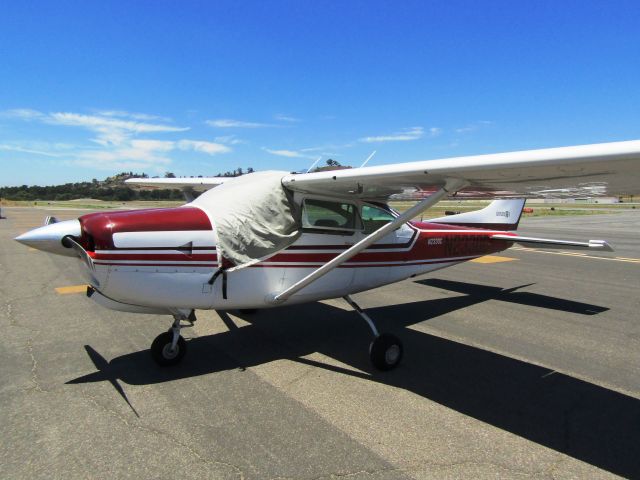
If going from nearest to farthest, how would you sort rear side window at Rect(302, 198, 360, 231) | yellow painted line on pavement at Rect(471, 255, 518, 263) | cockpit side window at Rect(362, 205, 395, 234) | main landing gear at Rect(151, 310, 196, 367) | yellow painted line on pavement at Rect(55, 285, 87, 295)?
main landing gear at Rect(151, 310, 196, 367) < rear side window at Rect(302, 198, 360, 231) < cockpit side window at Rect(362, 205, 395, 234) < yellow painted line on pavement at Rect(55, 285, 87, 295) < yellow painted line on pavement at Rect(471, 255, 518, 263)

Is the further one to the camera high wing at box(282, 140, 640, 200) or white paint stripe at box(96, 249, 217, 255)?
white paint stripe at box(96, 249, 217, 255)

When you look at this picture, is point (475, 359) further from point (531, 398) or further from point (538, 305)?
point (538, 305)

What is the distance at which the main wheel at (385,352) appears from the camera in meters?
4.54

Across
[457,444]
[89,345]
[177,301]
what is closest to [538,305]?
[457,444]

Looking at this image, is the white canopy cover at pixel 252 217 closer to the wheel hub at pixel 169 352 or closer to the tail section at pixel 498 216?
the wheel hub at pixel 169 352

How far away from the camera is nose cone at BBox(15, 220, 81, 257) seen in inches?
142

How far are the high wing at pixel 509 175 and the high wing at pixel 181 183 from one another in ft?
9.17

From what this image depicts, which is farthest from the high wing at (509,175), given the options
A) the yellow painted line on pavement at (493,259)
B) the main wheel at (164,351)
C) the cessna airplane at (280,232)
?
the yellow painted line on pavement at (493,259)

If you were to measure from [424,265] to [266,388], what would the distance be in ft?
10.2

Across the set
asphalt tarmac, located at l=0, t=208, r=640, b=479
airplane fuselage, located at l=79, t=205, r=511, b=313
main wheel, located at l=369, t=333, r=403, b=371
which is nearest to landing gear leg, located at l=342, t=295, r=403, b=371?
main wheel, located at l=369, t=333, r=403, b=371

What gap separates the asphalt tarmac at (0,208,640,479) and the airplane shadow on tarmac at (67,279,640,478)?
0.06 ft

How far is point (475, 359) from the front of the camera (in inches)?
195

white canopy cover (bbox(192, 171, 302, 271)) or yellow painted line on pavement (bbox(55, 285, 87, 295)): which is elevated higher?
white canopy cover (bbox(192, 171, 302, 271))

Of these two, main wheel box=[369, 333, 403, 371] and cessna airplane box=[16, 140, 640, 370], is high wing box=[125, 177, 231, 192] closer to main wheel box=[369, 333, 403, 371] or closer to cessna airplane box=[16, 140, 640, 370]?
cessna airplane box=[16, 140, 640, 370]
